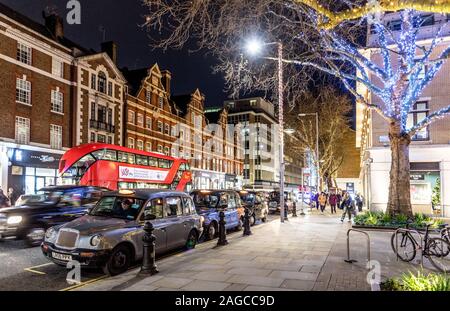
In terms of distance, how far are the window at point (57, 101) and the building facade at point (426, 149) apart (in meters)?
24.8

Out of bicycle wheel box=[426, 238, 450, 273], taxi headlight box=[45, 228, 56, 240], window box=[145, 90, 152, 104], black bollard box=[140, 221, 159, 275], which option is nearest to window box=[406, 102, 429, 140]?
bicycle wheel box=[426, 238, 450, 273]

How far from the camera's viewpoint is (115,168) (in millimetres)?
20922

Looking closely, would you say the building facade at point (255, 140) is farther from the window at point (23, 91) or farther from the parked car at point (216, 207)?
the parked car at point (216, 207)

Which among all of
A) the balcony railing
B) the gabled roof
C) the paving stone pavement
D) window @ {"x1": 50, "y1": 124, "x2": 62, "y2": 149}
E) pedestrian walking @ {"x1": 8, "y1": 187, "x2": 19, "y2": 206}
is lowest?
the paving stone pavement

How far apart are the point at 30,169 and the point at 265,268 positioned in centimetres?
2543

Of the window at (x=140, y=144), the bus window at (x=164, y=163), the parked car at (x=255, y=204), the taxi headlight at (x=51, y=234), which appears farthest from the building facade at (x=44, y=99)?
the taxi headlight at (x=51, y=234)

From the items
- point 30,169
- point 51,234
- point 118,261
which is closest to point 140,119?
point 30,169

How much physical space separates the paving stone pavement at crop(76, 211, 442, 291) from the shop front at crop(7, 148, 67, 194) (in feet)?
62.2

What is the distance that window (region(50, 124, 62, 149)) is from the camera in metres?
30.8

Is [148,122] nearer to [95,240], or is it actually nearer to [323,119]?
[323,119]

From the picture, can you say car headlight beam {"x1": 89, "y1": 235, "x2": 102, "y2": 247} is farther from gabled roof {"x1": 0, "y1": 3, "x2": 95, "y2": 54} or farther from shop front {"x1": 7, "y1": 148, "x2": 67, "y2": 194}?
gabled roof {"x1": 0, "y1": 3, "x2": 95, "y2": 54}
